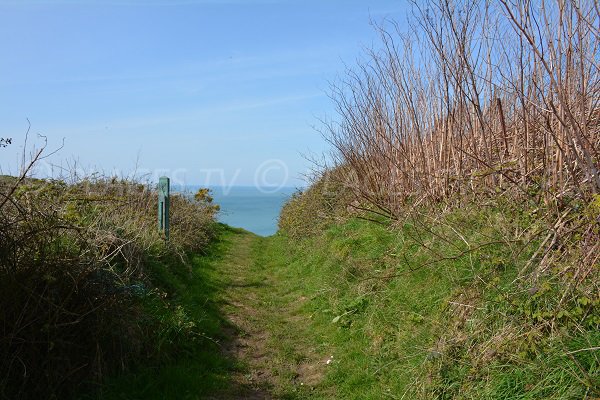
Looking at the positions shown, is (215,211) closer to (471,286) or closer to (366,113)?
(366,113)

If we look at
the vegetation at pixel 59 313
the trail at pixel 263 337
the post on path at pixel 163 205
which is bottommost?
the trail at pixel 263 337

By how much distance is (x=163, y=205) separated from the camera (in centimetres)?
989

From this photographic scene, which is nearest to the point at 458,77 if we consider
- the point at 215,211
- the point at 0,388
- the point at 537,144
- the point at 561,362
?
the point at 537,144

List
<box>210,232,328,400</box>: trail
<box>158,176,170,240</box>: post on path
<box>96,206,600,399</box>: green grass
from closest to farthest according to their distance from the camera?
<box>96,206,600,399</box>: green grass → <box>210,232,328,400</box>: trail → <box>158,176,170,240</box>: post on path

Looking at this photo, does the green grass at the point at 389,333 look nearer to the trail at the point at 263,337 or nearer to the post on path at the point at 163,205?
the trail at the point at 263,337

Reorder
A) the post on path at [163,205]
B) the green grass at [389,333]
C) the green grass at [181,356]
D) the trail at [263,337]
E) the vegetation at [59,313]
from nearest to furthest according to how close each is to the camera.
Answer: the green grass at [389,333] → the vegetation at [59,313] → the green grass at [181,356] → the trail at [263,337] → the post on path at [163,205]

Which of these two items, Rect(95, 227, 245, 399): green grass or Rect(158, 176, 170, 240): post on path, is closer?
Rect(95, 227, 245, 399): green grass

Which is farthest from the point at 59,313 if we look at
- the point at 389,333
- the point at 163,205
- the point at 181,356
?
the point at 163,205

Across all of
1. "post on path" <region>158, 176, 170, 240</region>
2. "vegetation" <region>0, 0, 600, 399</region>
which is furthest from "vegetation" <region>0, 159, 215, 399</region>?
"post on path" <region>158, 176, 170, 240</region>

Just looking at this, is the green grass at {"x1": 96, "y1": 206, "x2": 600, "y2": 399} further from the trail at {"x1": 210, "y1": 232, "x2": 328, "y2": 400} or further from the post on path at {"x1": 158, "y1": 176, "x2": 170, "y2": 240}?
the post on path at {"x1": 158, "y1": 176, "x2": 170, "y2": 240}

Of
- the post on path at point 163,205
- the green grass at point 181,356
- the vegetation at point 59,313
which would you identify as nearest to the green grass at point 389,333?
the green grass at point 181,356

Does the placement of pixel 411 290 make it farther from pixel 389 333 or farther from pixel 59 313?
pixel 59 313

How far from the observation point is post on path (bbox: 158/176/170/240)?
973cm

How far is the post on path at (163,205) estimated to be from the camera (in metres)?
9.73
